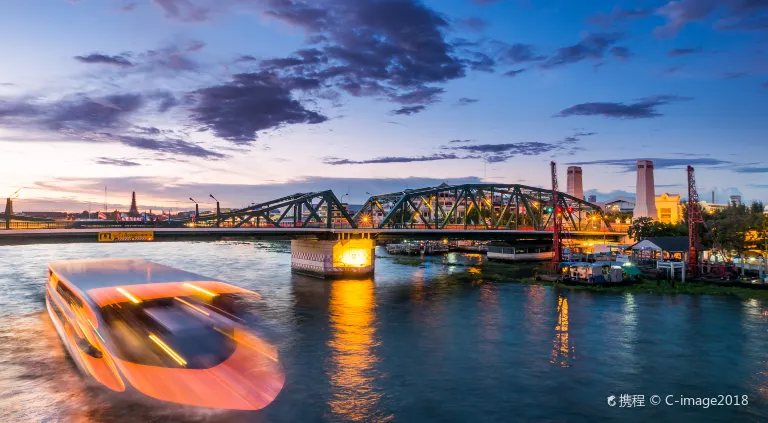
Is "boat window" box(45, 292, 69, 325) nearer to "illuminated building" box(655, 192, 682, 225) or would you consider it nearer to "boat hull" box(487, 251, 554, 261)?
"boat hull" box(487, 251, 554, 261)

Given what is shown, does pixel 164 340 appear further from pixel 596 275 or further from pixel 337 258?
pixel 596 275

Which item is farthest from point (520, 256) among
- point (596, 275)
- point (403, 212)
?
point (596, 275)

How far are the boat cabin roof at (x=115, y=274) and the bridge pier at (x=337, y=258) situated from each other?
162ft

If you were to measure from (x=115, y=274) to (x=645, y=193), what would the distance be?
189513 mm

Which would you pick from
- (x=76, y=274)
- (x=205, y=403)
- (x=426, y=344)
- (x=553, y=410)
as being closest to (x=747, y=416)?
(x=553, y=410)

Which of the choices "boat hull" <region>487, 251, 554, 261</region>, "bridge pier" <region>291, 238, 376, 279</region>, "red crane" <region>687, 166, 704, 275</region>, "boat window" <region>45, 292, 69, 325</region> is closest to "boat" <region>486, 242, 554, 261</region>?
"boat hull" <region>487, 251, 554, 261</region>

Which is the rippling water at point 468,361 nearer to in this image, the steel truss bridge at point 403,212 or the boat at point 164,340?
the boat at point 164,340

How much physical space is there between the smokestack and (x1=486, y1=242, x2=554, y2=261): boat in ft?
220

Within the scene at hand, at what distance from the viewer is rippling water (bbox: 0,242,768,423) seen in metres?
25.2

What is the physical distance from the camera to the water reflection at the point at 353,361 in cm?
2564

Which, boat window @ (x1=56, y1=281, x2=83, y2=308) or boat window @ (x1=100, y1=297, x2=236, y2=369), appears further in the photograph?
boat window @ (x1=56, y1=281, x2=83, y2=308)

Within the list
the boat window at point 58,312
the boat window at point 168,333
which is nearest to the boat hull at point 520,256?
the boat window at point 58,312

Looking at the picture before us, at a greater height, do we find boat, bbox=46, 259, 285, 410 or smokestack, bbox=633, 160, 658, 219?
smokestack, bbox=633, 160, 658, 219

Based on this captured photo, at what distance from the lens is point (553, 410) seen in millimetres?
25719
